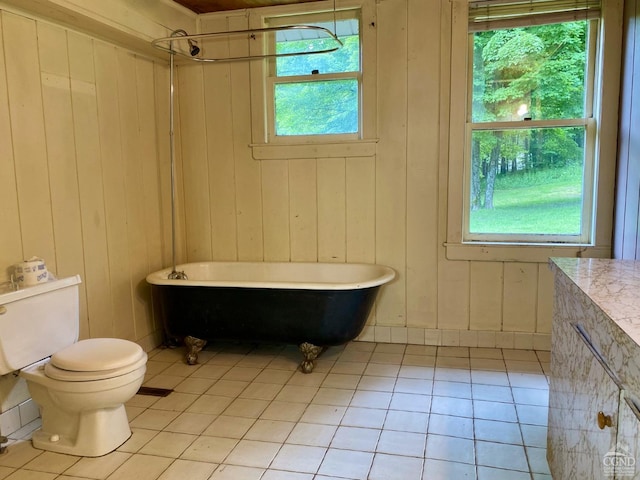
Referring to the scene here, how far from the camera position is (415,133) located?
3170 millimetres

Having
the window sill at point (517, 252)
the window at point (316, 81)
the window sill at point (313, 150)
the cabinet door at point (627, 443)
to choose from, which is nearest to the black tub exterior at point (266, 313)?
the window sill at point (517, 252)

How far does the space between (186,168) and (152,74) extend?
69 cm

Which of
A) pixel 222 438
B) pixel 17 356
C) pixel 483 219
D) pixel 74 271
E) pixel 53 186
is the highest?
pixel 53 186

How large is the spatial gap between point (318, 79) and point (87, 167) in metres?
1.60

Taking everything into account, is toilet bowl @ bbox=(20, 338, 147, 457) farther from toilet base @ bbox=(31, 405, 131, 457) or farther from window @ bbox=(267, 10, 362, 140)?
window @ bbox=(267, 10, 362, 140)

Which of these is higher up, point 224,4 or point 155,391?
point 224,4

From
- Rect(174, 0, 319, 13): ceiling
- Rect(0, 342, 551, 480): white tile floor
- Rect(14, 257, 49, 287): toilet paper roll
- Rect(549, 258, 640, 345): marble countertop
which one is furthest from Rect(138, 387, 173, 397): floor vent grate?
Rect(174, 0, 319, 13): ceiling

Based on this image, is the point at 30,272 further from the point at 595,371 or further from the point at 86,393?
the point at 595,371

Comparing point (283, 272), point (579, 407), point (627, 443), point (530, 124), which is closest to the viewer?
point (627, 443)

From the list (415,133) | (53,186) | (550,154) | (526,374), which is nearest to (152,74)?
(53,186)

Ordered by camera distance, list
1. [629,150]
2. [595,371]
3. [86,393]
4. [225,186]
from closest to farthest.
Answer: [595,371] → [86,393] → [629,150] → [225,186]

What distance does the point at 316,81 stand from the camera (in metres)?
3.34

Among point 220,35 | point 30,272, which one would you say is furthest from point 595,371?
point 220,35

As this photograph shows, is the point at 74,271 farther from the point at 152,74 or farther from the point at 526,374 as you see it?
the point at 526,374
